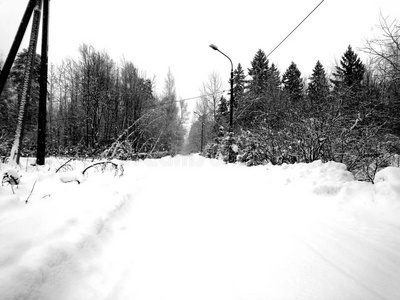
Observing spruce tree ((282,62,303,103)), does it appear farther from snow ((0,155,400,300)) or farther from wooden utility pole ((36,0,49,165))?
snow ((0,155,400,300))

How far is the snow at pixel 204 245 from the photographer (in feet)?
4.52

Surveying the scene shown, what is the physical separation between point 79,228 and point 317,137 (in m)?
5.42

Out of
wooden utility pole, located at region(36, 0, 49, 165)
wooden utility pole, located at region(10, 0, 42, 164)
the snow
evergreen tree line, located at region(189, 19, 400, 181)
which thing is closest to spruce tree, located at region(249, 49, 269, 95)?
evergreen tree line, located at region(189, 19, 400, 181)

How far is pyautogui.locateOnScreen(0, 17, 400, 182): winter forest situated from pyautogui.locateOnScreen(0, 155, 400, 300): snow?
1.96m

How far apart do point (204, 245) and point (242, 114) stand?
1703cm

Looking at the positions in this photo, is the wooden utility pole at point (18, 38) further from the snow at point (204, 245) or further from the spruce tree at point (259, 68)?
the spruce tree at point (259, 68)

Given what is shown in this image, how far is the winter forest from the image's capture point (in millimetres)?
4867

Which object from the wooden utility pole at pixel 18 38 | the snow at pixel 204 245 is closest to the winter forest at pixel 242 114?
the snow at pixel 204 245

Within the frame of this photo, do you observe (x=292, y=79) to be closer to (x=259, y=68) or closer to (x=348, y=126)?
(x=259, y=68)

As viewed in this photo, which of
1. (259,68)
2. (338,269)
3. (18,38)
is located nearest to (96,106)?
(18,38)

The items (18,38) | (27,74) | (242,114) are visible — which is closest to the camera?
(18,38)

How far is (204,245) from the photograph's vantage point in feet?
7.05

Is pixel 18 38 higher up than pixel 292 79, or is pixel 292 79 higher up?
pixel 292 79

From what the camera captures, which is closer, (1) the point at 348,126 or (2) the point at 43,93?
(1) the point at 348,126
